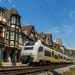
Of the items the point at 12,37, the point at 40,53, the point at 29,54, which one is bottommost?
the point at 29,54

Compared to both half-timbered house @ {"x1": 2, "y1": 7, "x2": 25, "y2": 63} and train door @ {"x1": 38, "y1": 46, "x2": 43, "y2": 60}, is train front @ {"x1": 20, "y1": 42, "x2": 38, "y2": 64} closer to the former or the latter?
train door @ {"x1": 38, "y1": 46, "x2": 43, "y2": 60}

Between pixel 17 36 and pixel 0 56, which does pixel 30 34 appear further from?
pixel 0 56

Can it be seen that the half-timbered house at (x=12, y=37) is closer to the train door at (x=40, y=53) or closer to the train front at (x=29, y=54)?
the train front at (x=29, y=54)

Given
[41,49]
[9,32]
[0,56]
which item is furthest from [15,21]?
[41,49]

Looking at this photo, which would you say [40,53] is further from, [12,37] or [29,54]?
[12,37]

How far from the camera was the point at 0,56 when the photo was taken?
75.9 ft

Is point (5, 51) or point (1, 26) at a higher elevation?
point (1, 26)

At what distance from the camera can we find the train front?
15655mm

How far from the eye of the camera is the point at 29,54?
52.5ft

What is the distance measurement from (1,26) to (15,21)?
528 centimetres

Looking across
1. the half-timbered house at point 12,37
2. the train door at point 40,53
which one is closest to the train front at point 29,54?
the train door at point 40,53

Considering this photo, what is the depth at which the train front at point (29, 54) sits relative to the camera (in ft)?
51.4

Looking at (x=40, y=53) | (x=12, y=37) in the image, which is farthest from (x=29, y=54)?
(x=12, y=37)

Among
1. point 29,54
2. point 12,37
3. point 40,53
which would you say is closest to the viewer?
point 29,54
